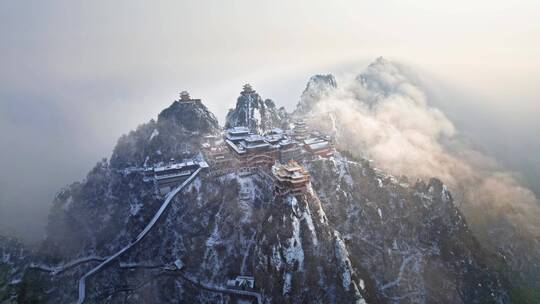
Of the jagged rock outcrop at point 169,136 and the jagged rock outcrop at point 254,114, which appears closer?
the jagged rock outcrop at point 169,136

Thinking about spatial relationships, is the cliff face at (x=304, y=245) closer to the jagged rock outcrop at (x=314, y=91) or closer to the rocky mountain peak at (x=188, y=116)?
the rocky mountain peak at (x=188, y=116)

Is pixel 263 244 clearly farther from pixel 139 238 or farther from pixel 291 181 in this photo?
pixel 139 238

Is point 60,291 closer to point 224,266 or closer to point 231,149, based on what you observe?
point 224,266

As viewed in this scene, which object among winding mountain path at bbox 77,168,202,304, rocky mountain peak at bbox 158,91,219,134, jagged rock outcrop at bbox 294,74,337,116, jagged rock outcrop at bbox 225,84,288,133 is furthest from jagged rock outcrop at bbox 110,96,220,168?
jagged rock outcrop at bbox 294,74,337,116

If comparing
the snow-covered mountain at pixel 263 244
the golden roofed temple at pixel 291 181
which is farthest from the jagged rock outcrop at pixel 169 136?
the golden roofed temple at pixel 291 181

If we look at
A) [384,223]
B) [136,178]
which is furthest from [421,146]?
[136,178]

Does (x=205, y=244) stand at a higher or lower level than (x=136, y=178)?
lower

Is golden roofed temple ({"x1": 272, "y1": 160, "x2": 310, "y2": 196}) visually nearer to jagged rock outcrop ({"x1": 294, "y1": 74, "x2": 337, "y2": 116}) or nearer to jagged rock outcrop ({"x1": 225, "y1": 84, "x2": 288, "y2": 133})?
jagged rock outcrop ({"x1": 225, "y1": 84, "x2": 288, "y2": 133})
